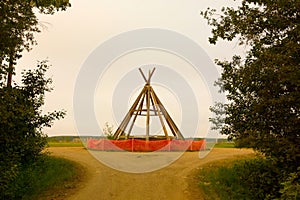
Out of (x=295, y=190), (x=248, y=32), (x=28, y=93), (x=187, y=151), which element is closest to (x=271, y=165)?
(x=295, y=190)

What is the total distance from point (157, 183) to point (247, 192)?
386cm

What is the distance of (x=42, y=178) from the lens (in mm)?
15055

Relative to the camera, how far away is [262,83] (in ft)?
33.8

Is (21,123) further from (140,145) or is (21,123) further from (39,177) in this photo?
(140,145)

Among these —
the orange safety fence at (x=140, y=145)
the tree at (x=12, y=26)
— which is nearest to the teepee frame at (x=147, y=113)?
the orange safety fence at (x=140, y=145)

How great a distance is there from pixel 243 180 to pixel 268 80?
382 centimetres

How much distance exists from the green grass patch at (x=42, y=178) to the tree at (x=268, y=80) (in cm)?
790

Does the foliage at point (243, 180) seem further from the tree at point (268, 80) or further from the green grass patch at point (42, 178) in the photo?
the green grass patch at point (42, 178)

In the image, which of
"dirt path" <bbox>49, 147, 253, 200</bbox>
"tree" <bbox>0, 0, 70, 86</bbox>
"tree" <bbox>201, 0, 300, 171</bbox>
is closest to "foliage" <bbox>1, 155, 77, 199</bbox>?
"dirt path" <bbox>49, 147, 253, 200</bbox>

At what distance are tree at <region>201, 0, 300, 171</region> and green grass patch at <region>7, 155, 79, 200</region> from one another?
25.9 feet

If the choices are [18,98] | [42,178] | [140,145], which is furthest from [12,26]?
[140,145]

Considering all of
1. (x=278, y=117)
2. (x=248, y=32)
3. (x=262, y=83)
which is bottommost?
(x=278, y=117)

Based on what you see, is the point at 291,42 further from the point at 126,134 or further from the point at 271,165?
the point at 126,134

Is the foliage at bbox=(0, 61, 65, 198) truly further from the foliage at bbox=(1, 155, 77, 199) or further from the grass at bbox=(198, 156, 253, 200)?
the grass at bbox=(198, 156, 253, 200)
